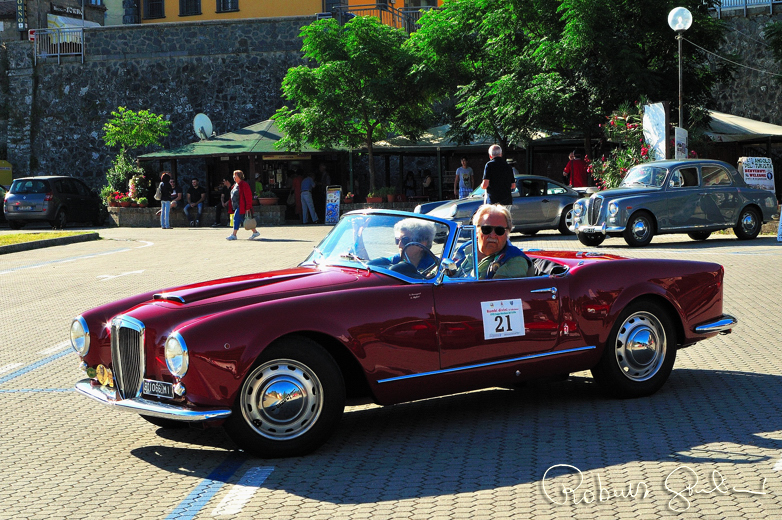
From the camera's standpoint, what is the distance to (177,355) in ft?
15.8

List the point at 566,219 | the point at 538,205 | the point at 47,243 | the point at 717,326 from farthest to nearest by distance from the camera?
1. the point at 47,243
2. the point at 566,219
3. the point at 538,205
4. the point at 717,326

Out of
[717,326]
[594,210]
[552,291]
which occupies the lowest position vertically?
[717,326]

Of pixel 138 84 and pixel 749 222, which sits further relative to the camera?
pixel 138 84

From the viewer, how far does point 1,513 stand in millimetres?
4262

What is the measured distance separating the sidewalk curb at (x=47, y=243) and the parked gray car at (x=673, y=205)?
12900 millimetres

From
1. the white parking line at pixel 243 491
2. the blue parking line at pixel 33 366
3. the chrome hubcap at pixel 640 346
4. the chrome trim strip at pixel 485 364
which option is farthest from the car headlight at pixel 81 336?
the chrome hubcap at pixel 640 346

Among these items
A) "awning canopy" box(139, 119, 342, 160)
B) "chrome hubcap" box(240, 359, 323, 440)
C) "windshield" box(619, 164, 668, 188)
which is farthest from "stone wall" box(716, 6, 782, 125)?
"chrome hubcap" box(240, 359, 323, 440)

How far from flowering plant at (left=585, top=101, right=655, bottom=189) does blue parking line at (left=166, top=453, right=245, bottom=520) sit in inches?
766

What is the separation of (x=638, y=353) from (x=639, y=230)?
41.1ft

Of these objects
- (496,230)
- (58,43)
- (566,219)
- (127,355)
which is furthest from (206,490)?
(58,43)

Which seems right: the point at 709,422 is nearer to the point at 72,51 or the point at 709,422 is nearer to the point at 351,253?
the point at 351,253

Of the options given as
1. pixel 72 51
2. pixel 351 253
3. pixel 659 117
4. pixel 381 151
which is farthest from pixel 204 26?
pixel 351 253

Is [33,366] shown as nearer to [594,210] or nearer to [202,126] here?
[594,210]

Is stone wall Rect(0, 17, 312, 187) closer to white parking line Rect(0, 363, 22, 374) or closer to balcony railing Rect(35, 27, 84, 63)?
balcony railing Rect(35, 27, 84, 63)
